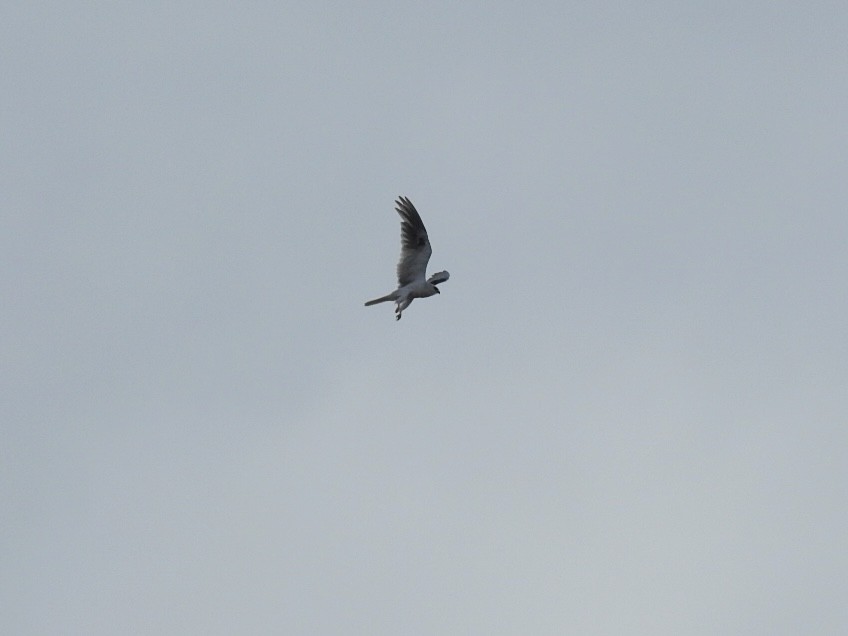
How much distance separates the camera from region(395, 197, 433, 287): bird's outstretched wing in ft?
176

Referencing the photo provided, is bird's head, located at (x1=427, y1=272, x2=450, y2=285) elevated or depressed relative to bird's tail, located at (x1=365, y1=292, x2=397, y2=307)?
elevated

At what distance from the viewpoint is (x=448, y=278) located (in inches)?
2133

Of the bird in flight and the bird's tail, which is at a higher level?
the bird in flight

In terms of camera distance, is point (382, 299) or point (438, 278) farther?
point (438, 278)

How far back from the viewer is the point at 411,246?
5378 centimetres

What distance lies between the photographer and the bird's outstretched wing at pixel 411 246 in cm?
5356

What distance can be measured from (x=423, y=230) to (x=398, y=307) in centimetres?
463

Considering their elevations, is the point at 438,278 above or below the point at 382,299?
above

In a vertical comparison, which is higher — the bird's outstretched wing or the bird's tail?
the bird's outstretched wing

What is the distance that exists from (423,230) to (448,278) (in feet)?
8.62

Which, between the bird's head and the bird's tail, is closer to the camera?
the bird's tail

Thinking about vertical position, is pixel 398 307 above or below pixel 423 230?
below

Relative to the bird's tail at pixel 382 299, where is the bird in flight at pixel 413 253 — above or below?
above

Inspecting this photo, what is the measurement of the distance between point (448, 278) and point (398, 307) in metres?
3.94
